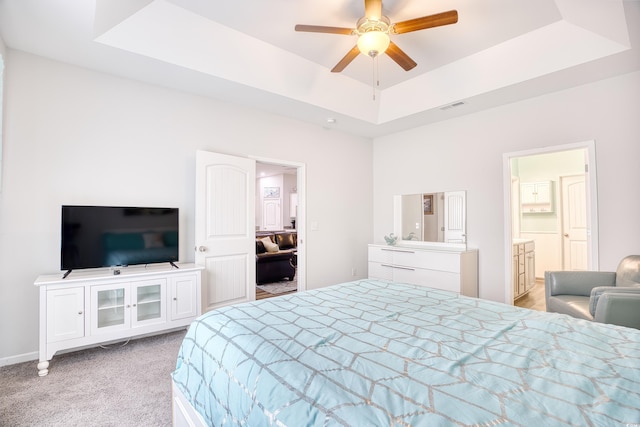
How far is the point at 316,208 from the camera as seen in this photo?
4703 millimetres

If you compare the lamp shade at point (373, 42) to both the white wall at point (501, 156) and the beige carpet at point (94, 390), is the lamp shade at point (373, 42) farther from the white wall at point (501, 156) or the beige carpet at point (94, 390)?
the beige carpet at point (94, 390)

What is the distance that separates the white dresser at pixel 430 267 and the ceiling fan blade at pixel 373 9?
9.43 feet

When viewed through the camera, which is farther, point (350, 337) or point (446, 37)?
point (446, 37)

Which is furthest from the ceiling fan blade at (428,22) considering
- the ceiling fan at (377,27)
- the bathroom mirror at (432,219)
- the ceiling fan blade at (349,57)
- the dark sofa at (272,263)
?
the dark sofa at (272,263)

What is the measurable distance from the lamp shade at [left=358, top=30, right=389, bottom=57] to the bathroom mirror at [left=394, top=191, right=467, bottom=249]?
8.66 feet

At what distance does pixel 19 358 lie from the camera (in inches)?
105

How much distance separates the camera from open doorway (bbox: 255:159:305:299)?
180 inches

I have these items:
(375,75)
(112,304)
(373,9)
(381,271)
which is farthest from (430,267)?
(112,304)

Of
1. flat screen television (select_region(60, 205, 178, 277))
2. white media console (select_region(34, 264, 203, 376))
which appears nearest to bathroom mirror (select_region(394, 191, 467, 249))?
white media console (select_region(34, 264, 203, 376))

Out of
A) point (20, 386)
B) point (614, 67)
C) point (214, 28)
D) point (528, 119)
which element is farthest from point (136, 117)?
point (614, 67)

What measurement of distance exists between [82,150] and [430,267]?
4223 mm

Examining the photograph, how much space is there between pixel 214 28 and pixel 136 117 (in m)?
1.25

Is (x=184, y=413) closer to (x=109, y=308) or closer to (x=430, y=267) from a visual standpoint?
(x=109, y=308)

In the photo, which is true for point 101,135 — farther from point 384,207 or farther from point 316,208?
point 384,207
